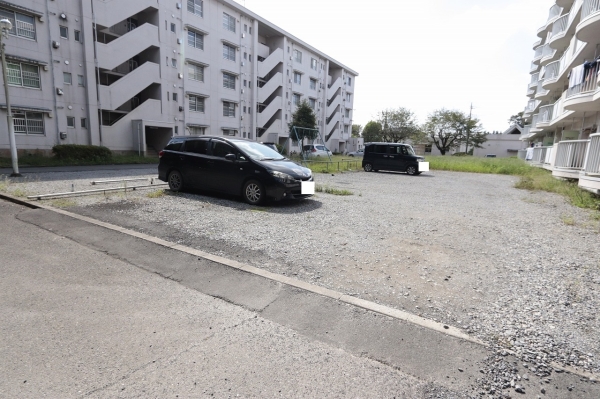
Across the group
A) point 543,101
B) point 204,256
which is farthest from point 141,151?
point 543,101

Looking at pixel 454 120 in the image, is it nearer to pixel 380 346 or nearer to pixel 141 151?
pixel 141 151

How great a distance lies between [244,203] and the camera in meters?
7.32

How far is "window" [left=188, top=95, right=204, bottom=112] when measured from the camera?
26.9 meters

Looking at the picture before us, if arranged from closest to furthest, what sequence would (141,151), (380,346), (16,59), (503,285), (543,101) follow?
(380,346) → (503,285) → (16,59) → (141,151) → (543,101)

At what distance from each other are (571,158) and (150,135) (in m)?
27.5

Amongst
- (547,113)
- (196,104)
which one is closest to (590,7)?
(547,113)

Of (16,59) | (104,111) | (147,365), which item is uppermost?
(16,59)

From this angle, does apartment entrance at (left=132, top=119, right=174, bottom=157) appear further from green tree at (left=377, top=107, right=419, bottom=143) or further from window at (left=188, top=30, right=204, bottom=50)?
green tree at (left=377, top=107, right=419, bottom=143)

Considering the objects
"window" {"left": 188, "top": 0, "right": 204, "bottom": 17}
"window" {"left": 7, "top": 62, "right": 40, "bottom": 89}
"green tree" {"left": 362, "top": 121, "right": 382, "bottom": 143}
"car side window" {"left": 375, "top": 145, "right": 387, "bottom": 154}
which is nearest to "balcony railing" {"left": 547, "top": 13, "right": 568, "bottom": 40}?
"car side window" {"left": 375, "top": 145, "right": 387, "bottom": 154}

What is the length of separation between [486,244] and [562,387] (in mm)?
3277

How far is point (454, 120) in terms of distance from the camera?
57.2 metres

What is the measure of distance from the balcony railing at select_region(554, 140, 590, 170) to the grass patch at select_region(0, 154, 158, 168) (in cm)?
2220

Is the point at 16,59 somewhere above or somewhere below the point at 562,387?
above

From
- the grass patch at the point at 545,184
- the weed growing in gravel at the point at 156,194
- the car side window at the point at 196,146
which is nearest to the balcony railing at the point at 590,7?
the grass patch at the point at 545,184
